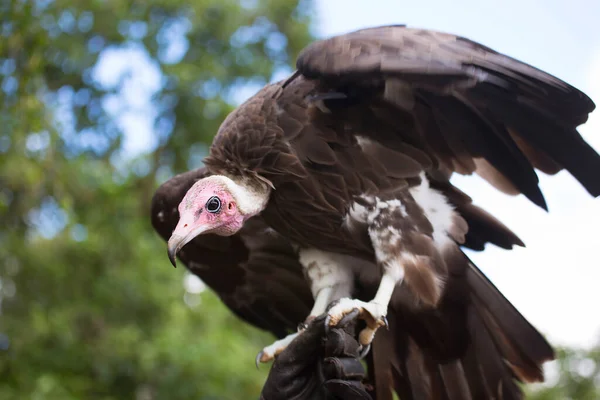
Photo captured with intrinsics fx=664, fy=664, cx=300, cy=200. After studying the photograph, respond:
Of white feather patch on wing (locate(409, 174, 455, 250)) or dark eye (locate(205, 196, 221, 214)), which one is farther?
white feather patch on wing (locate(409, 174, 455, 250))

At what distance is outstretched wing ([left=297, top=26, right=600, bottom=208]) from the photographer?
2180 millimetres

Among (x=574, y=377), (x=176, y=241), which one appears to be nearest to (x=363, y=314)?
(x=176, y=241)

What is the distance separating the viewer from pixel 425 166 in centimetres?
259

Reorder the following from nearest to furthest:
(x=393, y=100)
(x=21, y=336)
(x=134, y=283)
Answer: (x=393, y=100), (x=21, y=336), (x=134, y=283)

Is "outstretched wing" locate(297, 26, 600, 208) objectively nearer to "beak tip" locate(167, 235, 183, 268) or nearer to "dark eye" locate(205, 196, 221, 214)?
"dark eye" locate(205, 196, 221, 214)

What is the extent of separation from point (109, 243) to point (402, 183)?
4966 mm

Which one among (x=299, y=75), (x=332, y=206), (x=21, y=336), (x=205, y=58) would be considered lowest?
(x=21, y=336)

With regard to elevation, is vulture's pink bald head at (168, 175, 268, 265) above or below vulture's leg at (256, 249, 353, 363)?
above

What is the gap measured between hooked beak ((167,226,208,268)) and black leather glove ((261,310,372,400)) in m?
0.50

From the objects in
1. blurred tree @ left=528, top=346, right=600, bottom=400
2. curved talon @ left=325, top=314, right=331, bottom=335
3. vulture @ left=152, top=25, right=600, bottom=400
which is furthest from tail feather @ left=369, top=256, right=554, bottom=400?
blurred tree @ left=528, top=346, right=600, bottom=400

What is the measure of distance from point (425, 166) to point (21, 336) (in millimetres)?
5213

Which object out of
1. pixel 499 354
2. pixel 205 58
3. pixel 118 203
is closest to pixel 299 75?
pixel 499 354

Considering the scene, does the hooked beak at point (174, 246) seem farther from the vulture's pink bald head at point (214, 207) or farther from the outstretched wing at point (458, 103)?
the outstretched wing at point (458, 103)

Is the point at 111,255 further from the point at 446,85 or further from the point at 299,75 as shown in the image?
the point at 446,85
